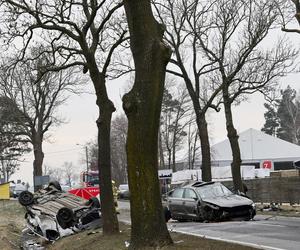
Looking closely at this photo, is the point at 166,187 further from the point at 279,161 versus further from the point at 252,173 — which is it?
the point at 279,161

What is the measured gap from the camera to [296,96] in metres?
100

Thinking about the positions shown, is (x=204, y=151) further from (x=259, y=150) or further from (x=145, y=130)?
(x=259, y=150)

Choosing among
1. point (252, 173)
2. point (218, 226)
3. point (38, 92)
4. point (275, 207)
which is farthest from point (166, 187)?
point (218, 226)

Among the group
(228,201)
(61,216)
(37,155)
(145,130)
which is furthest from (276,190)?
(37,155)

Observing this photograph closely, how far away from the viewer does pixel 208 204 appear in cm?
2111

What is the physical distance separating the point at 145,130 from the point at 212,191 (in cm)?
1132

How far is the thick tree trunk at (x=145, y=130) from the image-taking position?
11.0 meters

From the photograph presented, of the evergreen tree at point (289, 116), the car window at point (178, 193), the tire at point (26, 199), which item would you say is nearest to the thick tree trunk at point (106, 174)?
the tire at point (26, 199)

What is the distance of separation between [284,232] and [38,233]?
9.43 m

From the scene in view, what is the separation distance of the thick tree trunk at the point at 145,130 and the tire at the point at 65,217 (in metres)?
9.24

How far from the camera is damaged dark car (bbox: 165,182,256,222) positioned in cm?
2075

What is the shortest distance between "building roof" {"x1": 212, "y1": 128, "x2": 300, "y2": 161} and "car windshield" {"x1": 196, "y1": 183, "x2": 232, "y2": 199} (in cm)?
4814

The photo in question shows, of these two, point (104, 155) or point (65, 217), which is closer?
point (104, 155)

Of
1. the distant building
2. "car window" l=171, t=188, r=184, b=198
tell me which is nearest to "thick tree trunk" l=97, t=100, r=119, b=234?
"car window" l=171, t=188, r=184, b=198
